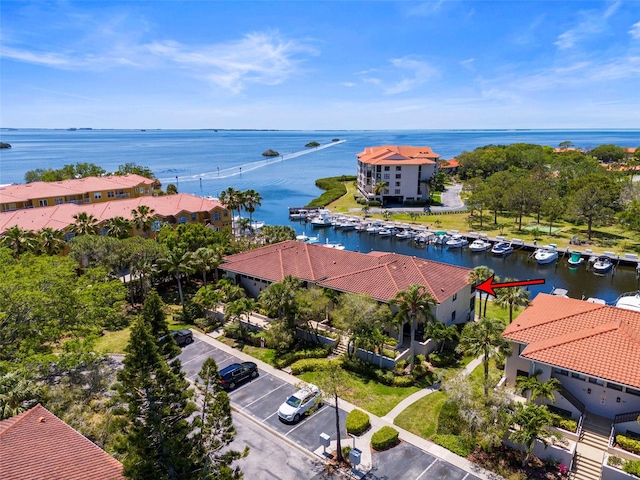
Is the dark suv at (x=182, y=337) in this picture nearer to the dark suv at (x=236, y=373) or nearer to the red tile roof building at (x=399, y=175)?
the dark suv at (x=236, y=373)

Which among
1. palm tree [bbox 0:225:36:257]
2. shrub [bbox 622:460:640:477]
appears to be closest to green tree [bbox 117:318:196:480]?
shrub [bbox 622:460:640:477]

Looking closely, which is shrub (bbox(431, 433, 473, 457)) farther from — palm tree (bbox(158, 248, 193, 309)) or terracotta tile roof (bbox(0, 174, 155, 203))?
terracotta tile roof (bbox(0, 174, 155, 203))

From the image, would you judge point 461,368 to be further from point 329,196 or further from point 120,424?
point 329,196

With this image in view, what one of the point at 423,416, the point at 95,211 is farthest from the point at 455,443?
the point at 95,211

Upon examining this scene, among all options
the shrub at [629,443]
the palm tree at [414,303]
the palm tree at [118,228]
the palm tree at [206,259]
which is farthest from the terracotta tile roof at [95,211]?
the shrub at [629,443]

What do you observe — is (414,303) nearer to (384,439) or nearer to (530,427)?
(384,439)
